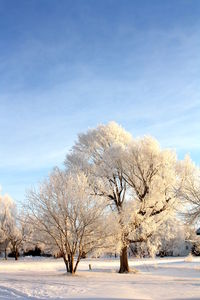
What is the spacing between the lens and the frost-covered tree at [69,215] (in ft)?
77.6

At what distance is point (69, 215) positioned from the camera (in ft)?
77.6

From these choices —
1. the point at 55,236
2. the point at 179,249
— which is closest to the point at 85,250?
the point at 55,236

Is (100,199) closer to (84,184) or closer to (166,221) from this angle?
(84,184)

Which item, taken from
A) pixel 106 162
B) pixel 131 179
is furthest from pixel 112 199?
pixel 106 162

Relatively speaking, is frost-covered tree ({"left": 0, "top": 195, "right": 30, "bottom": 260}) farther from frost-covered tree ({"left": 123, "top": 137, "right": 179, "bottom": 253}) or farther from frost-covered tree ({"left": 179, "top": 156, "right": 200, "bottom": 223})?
frost-covered tree ({"left": 179, "top": 156, "right": 200, "bottom": 223})

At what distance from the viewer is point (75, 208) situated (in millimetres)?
23609

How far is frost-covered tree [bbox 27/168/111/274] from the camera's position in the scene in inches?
931

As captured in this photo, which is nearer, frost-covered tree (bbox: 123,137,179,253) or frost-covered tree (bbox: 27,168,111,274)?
frost-covered tree (bbox: 27,168,111,274)

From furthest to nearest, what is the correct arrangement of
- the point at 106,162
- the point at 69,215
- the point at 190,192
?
the point at 106,162
the point at 190,192
the point at 69,215

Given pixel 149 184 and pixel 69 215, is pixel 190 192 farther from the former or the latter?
pixel 69 215

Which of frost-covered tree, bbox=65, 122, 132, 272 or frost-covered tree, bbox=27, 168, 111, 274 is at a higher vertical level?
frost-covered tree, bbox=65, 122, 132, 272

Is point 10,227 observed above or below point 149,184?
below

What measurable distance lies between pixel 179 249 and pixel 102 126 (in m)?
62.5

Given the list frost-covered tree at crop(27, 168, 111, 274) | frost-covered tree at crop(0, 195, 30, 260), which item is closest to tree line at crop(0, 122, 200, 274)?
frost-covered tree at crop(27, 168, 111, 274)
